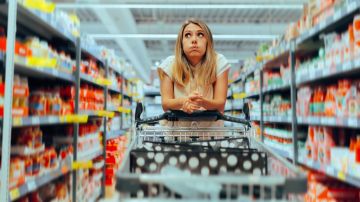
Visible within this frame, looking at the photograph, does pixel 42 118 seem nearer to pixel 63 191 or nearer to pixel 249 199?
pixel 63 191

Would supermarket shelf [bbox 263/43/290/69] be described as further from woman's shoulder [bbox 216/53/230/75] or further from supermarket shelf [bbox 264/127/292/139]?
woman's shoulder [bbox 216/53/230/75]

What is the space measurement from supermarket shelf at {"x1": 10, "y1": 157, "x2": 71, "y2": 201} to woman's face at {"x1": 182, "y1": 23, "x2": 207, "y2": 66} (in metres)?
1.33

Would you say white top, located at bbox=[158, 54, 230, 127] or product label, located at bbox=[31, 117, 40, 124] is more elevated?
white top, located at bbox=[158, 54, 230, 127]

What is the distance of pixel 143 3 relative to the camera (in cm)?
702

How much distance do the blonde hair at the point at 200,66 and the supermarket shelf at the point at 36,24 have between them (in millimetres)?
1064

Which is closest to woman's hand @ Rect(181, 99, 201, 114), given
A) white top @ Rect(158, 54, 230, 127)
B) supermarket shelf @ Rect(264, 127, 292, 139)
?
white top @ Rect(158, 54, 230, 127)

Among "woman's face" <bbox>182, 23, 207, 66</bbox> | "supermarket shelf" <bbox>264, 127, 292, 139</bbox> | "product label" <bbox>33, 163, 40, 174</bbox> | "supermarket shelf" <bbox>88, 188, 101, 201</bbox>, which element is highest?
"woman's face" <bbox>182, 23, 207, 66</bbox>

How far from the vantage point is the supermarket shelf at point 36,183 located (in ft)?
6.72

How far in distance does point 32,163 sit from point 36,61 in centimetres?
75

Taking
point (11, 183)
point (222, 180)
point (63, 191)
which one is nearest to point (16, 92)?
point (11, 183)

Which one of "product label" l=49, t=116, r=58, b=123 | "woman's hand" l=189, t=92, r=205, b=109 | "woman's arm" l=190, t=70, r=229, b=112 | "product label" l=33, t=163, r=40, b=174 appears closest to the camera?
"woman's hand" l=189, t=92, r=205, b=109

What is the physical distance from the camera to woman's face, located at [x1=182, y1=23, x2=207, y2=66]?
1930 mm

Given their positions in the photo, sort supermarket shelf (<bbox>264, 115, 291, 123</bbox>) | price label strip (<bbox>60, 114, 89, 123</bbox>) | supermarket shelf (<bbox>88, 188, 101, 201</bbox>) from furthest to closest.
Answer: supermarket shelf (<bbox>88, 188, 101, 201</bbox>) → supermarket shelf (<bbox>264, 115, 291, 123</bbox>) → price label strip (<bbox>60, 114, 89, 123</bbox>)

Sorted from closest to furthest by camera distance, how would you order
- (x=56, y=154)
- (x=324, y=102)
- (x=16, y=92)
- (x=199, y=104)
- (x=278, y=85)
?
(x=199, y=104) < (x=16, y=92) < (x=324, y=102) < (x=56, y=154) < (x=278, y=85)
